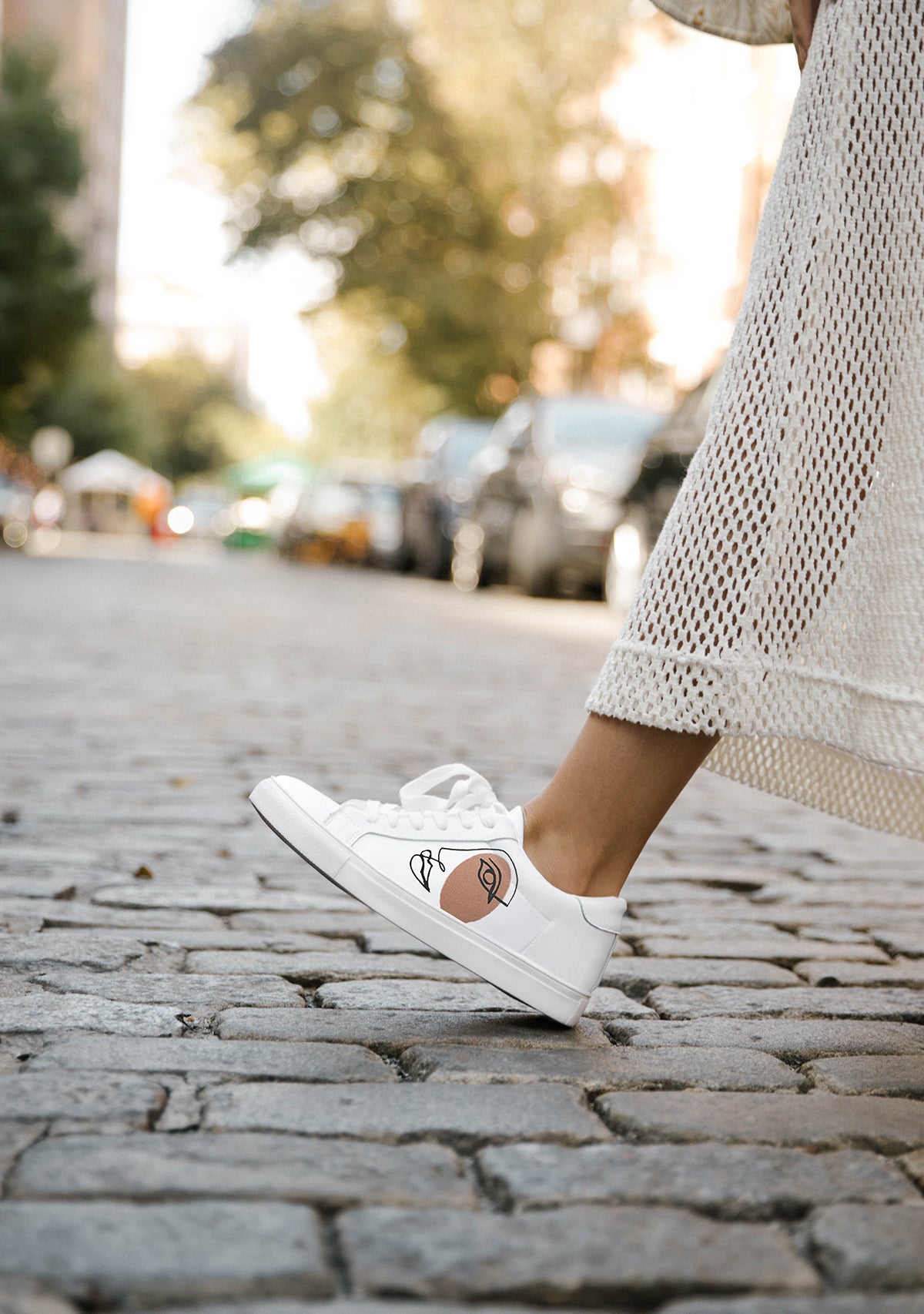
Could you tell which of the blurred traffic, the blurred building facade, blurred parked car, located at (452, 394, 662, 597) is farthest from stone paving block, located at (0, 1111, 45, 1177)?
the blurred building facade

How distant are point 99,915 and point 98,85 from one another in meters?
80.4

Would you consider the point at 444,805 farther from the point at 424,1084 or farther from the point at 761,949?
the point at 761,949

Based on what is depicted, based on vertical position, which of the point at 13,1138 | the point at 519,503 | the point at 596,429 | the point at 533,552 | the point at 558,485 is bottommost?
the point at 533,552

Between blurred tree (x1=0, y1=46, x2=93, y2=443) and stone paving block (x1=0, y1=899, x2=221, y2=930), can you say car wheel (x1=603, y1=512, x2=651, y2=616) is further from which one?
blurred tree (x1=0, y1=46, x2=93, y2=443)

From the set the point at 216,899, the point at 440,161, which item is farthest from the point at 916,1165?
the point at 440,161

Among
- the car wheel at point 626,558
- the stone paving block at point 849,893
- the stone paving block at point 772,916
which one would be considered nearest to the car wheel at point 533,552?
the car wheel at point 626,558

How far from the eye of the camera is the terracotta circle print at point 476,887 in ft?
7.02

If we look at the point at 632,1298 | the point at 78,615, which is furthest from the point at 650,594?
the point at 78,615

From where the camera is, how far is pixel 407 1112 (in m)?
1.82

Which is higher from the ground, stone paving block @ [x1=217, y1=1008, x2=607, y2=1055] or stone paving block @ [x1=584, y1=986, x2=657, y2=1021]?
stone paving block @ [x1=217, y1=1008, x2=607, y2=1055]

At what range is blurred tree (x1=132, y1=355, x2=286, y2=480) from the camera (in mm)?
91938

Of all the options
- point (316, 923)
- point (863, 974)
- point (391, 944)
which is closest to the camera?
point (863, 974)

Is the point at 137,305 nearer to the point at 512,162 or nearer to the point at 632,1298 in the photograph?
the point at 512,162

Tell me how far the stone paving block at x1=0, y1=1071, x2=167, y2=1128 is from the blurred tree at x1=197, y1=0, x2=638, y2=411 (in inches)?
1117
